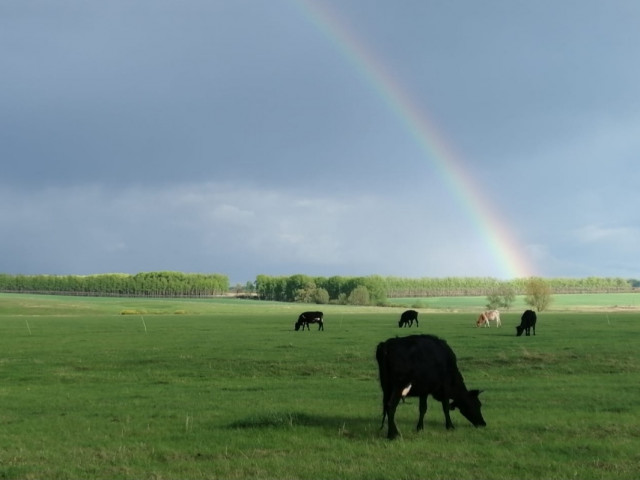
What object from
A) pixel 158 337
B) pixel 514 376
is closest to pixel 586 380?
pixel 514 376

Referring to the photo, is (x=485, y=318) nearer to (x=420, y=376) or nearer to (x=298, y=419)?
(x=298, y=419)

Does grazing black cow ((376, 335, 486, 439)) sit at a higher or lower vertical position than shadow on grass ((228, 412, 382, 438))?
higher

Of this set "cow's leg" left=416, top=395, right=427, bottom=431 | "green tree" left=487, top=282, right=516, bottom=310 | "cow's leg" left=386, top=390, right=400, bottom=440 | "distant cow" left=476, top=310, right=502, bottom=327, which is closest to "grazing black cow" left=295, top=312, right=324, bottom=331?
"distant cow" left=476, top=310, right=502, bottom=327

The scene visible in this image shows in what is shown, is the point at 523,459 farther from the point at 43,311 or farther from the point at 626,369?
the point at 43,311

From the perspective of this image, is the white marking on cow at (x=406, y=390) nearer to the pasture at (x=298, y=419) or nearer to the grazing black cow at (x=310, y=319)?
the pasture at (x=298, y=419)

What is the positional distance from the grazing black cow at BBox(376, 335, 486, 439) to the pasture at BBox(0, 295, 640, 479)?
0.49m

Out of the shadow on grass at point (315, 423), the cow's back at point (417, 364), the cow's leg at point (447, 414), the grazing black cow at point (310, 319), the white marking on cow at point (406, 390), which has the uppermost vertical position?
the cow's back at point (417, 364)

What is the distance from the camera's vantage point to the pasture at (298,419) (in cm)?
1063

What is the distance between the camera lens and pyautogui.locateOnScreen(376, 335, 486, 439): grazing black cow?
1282 cm

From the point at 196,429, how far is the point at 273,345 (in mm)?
24772

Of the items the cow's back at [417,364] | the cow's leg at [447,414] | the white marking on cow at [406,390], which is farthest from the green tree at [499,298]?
the white marking on cow at [406,390]

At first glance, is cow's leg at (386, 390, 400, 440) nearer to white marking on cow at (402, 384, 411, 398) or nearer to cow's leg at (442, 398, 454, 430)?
white marking on cow at (402, 384, 411, 398)

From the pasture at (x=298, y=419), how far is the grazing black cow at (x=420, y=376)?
0.49 m

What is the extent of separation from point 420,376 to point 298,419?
3.23 m
